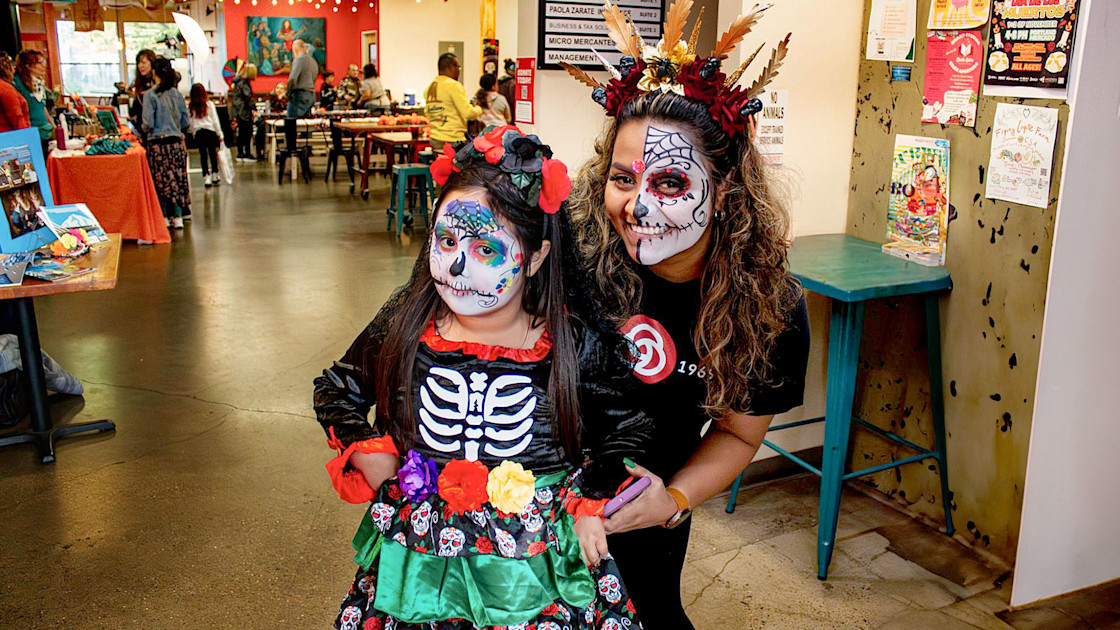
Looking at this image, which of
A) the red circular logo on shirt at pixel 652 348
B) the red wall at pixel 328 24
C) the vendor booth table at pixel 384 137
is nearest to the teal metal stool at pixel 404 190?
the vendor booth table at pixel 384 137

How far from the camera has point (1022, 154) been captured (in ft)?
9.07

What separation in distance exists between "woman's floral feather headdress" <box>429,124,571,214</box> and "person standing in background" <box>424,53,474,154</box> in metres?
7.26

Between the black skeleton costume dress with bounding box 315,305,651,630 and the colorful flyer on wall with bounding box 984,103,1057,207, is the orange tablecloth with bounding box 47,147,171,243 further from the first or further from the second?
the black skeleton costume dress with bounding box 315,305,651,630

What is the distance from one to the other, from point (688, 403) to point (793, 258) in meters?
1.53

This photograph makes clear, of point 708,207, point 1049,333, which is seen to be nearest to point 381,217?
point 1049,333

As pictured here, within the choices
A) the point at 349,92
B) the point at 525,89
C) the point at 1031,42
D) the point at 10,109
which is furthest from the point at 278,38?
the point at 1031,42

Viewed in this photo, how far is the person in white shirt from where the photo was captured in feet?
34.2

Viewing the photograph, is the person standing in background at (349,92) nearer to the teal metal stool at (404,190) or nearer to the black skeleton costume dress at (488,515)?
the teal metal stool at (404,190)

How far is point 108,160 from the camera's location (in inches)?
302

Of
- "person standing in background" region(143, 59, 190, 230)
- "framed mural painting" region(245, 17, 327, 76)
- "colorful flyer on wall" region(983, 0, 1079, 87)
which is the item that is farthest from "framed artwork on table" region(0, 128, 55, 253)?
"framed mural painting" region(245, 17, 327, 76)

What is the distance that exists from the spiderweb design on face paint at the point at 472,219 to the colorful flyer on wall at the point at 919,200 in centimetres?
210

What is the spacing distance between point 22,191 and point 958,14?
3.48m

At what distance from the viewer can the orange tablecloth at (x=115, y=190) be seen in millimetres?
7543

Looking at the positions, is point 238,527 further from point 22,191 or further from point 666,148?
point 666,148
